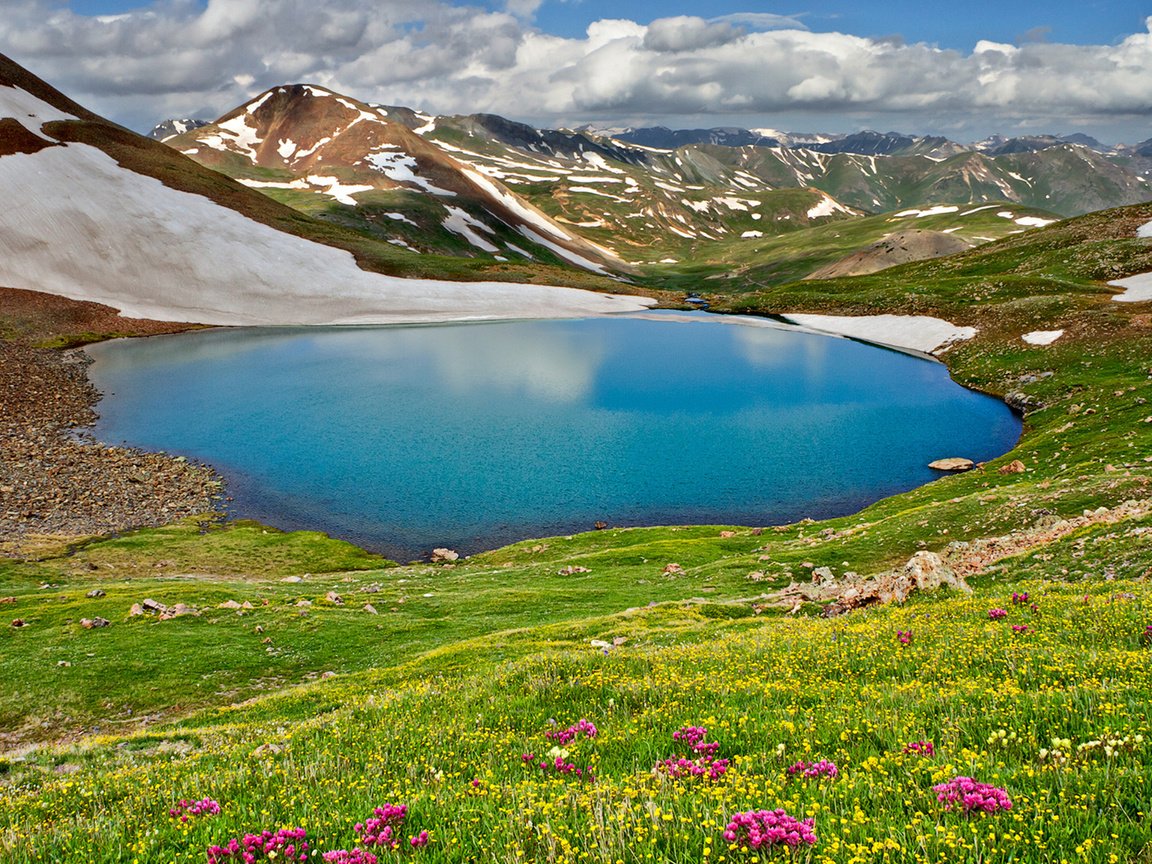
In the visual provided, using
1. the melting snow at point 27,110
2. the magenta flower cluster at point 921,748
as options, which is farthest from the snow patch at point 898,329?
the melting snow at point 27,110

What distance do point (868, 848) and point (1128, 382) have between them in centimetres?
8345

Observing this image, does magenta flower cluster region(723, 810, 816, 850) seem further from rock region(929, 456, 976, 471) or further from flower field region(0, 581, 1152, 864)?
rock region(929, 456, 976, 471)

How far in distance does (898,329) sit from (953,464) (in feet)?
274

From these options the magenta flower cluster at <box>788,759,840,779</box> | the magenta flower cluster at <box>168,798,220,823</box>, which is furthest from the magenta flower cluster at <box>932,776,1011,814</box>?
the magenta flower cluster at <box>168,798,220,823</box>

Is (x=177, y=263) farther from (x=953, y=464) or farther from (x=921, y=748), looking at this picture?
(x=921, y=748)

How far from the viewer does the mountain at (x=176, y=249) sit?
146625mm

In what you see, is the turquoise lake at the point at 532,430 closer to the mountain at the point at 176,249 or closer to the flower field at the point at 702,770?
the mountain at the point at 176,249

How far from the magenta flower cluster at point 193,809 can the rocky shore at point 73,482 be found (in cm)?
4528

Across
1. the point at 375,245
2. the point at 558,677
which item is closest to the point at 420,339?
the point at 375,245

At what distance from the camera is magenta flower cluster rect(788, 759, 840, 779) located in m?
7.29

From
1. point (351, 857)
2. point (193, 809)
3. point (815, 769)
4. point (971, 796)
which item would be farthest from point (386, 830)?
point (971, 796)

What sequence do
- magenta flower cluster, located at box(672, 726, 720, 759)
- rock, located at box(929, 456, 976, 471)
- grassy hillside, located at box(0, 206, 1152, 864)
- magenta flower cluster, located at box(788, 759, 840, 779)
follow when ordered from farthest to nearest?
rock, located at box(929, 456, 976, 471) → magenta flower cluster, located at box(672, 726, 720, 759) → magenta flower cluster, located at box(788, 759, 840, 779) → grassy hillside, located at box(0, 206, 1152, 864)

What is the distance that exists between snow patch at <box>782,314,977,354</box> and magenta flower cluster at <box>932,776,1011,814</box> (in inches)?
5182

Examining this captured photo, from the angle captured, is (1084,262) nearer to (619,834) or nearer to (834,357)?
(834,357)
